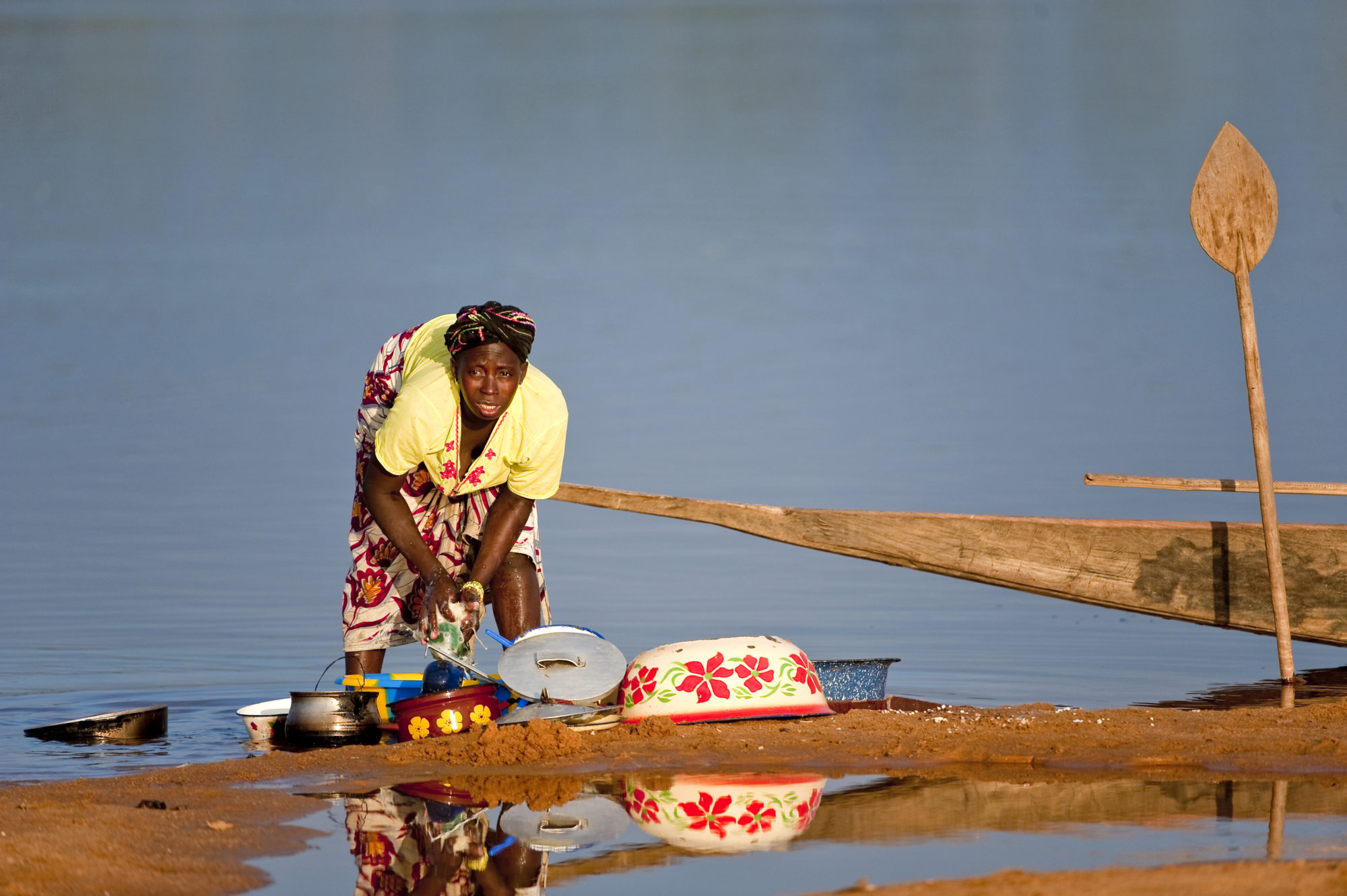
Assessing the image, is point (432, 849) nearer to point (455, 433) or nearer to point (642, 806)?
point (642, 806)

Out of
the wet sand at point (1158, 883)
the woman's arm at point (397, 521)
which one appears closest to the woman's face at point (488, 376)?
the woman's arm at point (397, 521)

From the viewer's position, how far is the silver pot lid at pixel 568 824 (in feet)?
14.5

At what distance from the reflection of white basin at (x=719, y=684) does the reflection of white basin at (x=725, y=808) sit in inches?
23.8

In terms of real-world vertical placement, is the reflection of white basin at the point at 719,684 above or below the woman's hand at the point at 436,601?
Result: below

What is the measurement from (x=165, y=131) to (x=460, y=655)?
89.2 feet

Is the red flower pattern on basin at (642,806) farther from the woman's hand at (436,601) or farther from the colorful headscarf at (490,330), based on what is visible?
the colorful headscarf at (490,330)

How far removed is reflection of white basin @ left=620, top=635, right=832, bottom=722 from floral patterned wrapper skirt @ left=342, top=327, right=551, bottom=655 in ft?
2.62

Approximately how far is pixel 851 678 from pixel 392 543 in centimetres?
168

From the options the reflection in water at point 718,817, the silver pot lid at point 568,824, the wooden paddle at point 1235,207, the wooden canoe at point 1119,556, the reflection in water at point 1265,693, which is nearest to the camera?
the reflection in water at point 718,817

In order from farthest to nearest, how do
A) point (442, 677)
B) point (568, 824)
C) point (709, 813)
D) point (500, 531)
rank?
point (500, 531), point (442, 677), point (709, 813), point (568, 824)

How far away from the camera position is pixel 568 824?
181 inches

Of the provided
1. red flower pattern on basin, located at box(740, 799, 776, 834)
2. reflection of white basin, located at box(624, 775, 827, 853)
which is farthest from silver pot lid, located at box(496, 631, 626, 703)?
red flower pattern on basin, located at box(740, 799, 776, 834)

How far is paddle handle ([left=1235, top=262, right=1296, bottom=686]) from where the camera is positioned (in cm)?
706

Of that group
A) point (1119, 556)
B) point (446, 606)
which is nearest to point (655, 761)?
point (446, 606)
